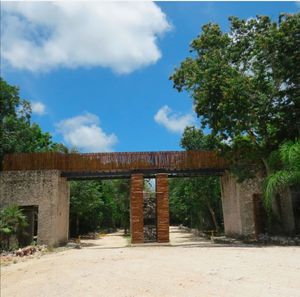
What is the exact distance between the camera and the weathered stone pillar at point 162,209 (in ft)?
66.2

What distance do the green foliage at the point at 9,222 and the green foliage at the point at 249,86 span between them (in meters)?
9.89

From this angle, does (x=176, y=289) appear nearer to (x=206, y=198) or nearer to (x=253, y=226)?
(x=253, y=226)

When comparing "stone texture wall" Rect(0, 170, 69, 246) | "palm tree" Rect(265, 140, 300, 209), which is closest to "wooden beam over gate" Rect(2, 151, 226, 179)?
"stone texture wall" Rect(0, 170, 69, 246)

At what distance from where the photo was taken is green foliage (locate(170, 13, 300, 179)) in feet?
55.3

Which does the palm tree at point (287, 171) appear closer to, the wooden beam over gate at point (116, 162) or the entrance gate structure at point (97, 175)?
the entrance gate structure at point (97, 175)

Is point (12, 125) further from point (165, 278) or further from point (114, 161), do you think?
point (165, 278)

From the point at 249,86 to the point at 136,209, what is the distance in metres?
8.34

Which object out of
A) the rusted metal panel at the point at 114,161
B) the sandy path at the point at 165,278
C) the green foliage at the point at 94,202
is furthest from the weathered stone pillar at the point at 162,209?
the green foliage at the point at 94,202

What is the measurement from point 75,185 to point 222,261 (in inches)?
764

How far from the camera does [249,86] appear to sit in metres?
17.2

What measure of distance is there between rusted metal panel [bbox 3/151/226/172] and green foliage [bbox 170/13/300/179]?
191 cm

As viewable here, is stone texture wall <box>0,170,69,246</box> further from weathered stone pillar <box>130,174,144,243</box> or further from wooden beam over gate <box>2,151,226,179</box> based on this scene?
weathered stone pillar <box>130,174,144,243</box>

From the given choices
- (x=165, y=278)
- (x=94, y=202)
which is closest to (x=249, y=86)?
(x=165, y=278)

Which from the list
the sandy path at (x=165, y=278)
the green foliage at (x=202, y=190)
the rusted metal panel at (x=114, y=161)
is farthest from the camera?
the green foliage at (x=202, y=190)
